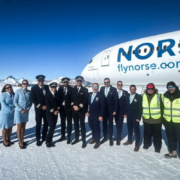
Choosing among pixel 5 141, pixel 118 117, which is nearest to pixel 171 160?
pixel 118 117

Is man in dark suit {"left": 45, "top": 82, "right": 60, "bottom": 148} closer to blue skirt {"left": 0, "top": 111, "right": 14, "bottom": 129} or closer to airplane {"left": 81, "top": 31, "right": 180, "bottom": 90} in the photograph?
blue skirt {"left": 0, "top": 111, "right": 14, "bottom": 129}

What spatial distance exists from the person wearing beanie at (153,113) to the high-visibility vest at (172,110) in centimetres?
22

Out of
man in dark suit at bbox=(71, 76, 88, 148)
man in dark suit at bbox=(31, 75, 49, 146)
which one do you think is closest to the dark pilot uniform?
man in dark suit at bbox=(71, 76, 88, 148)

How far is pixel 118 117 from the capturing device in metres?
5.37

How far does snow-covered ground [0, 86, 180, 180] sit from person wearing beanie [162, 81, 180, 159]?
1.59ft

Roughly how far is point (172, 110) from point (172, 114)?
116 millimetres

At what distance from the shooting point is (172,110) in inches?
157

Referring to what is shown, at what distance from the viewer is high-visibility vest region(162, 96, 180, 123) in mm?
3906

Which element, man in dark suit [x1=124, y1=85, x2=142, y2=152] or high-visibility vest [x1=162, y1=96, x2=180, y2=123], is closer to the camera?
high-visibility vest [x1=162, y1=96, x2=180, y2=123]

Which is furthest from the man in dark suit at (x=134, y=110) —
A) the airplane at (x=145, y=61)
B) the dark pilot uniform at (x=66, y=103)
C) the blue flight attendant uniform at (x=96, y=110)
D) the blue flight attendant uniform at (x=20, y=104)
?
the airplane at (x=145, y=61)

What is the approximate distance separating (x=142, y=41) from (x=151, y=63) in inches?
89.0

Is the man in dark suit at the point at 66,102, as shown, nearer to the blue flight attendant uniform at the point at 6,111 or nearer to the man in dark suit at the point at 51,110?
the man in dark suit at the point at 51,110

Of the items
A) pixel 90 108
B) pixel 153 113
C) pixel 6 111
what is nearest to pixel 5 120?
pixel 6 111

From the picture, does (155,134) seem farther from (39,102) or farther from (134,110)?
(39,102)
